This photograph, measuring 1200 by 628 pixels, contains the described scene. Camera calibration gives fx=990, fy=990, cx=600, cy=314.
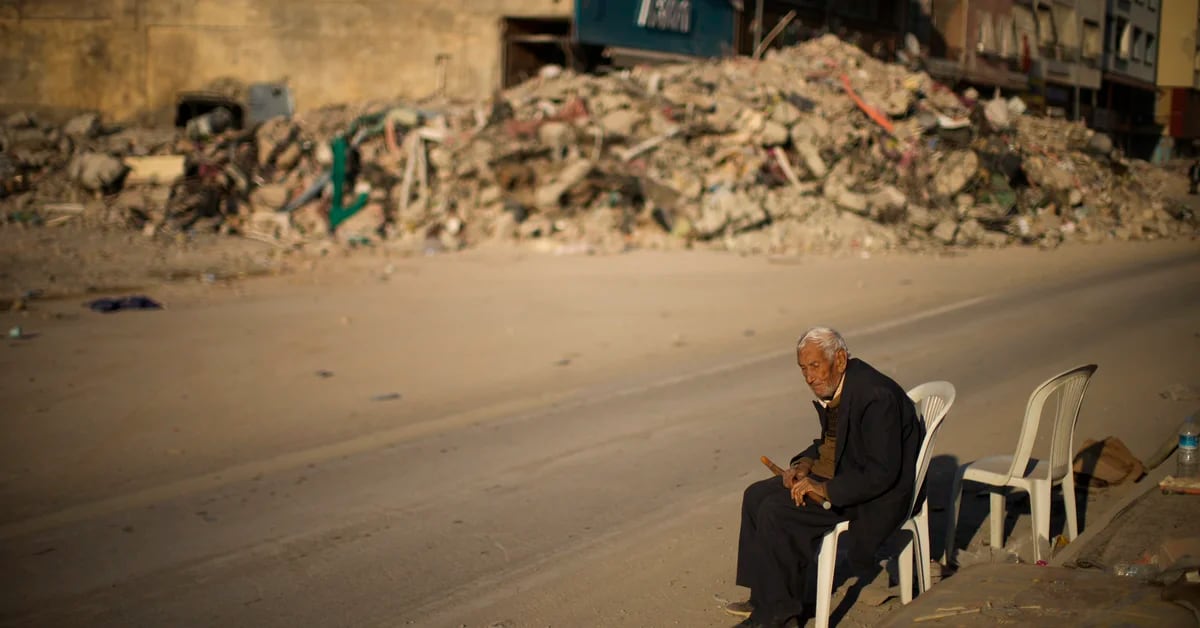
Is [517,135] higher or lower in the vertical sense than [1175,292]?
higher

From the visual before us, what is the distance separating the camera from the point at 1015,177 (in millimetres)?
23859

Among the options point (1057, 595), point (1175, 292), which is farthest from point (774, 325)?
point (1057, 595)

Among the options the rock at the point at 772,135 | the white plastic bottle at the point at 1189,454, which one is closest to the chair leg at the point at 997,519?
the white plastic bottle at the point at 1189,454

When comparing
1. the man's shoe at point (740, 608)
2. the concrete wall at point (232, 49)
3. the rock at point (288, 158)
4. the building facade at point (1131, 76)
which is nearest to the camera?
the man's shoe at point (740, 608)

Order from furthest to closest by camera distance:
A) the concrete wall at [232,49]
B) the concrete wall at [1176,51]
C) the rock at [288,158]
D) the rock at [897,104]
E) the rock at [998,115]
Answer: the concrete wall at [1176,51], the rock at [998,115], the concrete wall at [232,49], the rock at [897,104], the rock at [288,158]

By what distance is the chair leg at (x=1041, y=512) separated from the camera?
15.0ft

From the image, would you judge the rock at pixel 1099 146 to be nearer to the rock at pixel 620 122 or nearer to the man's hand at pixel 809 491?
the rock at pixel 620 122

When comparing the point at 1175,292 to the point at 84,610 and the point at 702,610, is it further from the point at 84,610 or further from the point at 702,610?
the point at 84,610

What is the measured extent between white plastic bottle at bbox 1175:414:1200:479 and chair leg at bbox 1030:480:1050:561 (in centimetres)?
76

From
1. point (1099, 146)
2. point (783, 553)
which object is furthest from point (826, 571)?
point (1099, 146)

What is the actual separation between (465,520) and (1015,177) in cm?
2168

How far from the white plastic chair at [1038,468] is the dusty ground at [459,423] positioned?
129 centimetres

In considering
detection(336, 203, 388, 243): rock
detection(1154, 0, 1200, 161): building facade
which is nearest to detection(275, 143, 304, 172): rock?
detection(336, 203, 388, 243): rock

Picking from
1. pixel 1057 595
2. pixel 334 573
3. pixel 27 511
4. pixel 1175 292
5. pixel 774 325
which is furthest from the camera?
pixel 1175 292
